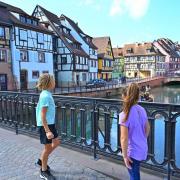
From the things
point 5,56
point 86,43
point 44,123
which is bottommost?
point 44,123

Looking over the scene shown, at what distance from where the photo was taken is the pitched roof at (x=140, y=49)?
73.5m

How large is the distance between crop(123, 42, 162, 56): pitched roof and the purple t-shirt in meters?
72.7

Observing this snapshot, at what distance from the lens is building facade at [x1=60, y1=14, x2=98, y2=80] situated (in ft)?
152

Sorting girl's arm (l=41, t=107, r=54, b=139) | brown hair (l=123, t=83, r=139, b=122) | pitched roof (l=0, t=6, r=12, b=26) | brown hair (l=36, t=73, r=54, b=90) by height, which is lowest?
girl's arm (l=41, t=107, r=54, b=139)

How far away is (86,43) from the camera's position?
157 feet

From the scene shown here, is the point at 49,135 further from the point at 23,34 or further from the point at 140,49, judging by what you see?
the point at 140,49

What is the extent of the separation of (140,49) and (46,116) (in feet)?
243

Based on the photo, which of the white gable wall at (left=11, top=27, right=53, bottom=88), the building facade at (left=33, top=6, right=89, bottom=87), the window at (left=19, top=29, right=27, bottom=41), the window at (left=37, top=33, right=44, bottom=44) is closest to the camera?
the white gable wall at (left=11, top=27, right=53, bottom=88)

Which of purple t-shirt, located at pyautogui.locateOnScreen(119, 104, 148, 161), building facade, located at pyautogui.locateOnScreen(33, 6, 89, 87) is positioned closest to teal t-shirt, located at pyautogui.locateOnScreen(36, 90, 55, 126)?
purple t-shirt, located at pyautogui.locateOnScreen(119, 104, 148, 161)

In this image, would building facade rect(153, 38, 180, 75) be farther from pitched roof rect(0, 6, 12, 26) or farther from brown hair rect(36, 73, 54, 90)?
brown hair rect(36, 73, 54, 90)

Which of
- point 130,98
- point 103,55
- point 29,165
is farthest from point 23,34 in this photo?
point 130,98

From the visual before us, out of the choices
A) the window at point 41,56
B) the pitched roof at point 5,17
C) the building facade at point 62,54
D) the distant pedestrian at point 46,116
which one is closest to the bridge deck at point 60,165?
the distant pedestrian at point 46,116

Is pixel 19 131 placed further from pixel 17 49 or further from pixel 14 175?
pixel 17 49

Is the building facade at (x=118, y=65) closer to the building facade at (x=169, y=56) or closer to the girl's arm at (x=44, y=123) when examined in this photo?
the building facade at (x=169, y=56)
